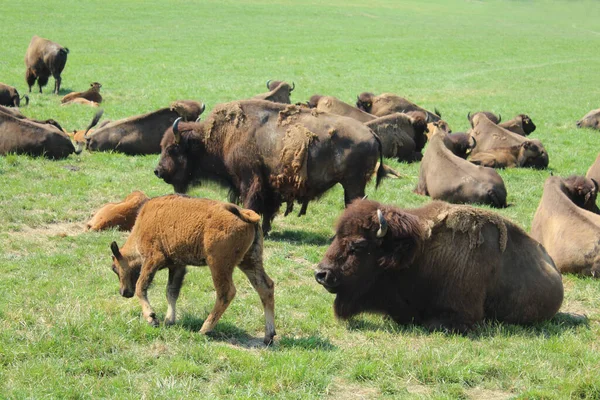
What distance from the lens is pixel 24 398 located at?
607 cm

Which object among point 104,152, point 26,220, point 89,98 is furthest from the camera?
point 89,98

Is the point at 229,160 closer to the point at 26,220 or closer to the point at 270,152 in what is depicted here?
the point at 270,152

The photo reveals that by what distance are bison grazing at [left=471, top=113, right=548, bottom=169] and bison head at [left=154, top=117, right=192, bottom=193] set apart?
884cm

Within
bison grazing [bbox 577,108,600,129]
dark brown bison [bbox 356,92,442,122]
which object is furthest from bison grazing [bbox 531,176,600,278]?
bison grazing [bbox 577,108,600,129]

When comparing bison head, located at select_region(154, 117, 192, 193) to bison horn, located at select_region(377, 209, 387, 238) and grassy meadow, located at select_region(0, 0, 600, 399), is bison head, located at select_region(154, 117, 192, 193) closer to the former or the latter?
grassy meadow, located at select_region(0, 0, 600, 399)

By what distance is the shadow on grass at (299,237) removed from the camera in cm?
1220

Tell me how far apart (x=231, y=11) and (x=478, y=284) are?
67.4 metres

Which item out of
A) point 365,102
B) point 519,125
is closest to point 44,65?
point 365,102

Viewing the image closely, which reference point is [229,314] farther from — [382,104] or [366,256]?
[382,104]

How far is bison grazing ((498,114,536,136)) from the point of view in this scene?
22250 mm

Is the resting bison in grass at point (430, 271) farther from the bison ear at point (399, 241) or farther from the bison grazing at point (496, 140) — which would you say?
the bison grazing at point (496, 140)

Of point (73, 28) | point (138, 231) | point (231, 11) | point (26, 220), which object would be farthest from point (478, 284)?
point (231, 11)

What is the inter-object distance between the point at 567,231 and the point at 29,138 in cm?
1054

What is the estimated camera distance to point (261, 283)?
7.82 meters
